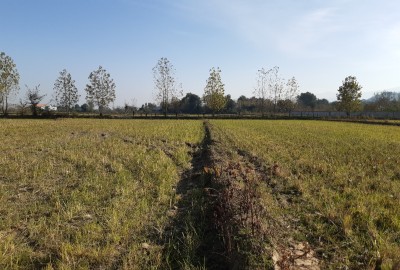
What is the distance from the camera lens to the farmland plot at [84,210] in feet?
16.3

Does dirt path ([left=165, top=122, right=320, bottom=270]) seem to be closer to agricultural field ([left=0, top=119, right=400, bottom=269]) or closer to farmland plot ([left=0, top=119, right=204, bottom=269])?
agricultural field ([left=0, top=119, right=400, bottom=269])

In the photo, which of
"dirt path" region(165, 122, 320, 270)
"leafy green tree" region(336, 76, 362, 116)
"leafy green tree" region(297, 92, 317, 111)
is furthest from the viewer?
"leafy green tree" region(297, 92, 317, 111)

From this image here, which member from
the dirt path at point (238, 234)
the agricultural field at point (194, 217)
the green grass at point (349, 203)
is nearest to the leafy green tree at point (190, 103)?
the green grass at point (349, 203)

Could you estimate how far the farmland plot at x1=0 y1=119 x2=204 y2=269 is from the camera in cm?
496

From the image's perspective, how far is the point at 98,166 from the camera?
1137 centimetres

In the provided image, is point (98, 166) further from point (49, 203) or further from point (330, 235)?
point (330, 235)

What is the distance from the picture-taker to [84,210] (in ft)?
23.0

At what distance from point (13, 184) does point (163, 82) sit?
228 ft

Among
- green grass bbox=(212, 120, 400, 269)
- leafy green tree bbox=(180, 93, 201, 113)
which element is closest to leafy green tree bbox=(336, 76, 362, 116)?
leafy green tree bbox=(180, 93, 201, 113)

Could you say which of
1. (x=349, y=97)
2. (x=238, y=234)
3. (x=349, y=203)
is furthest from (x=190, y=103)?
(x=238, y=234)

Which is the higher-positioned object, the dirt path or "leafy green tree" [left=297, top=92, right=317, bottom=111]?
"leafy green tree" [left=297, top=92, right=317, bottom=111]

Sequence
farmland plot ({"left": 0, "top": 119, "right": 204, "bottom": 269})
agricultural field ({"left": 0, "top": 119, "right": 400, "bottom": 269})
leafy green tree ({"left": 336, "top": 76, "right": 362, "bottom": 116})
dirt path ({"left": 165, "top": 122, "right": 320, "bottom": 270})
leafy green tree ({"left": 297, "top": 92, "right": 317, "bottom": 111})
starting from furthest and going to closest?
leafy green tree ({"left": 297, "top": 92, "right": 317, "bottom": 111}), leafy green tree ({"left": 336, "top": 76, "right": 362, "bottom": 116}), farmland plot ({"left": 0, "top": 119, "right": 204, "bottom": 269}), agricultural field ({"left": 0, "top": 119, "right": 400, "bottom": 269}), dirt path ({"left": 165, "top": 122, "right": 320, "bottom": 270})

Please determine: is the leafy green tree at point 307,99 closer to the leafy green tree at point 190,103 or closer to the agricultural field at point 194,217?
the leafy green tree at point 190,103

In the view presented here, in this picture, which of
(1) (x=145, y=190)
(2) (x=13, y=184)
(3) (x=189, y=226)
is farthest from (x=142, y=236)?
(2) (x=13, y=184)
